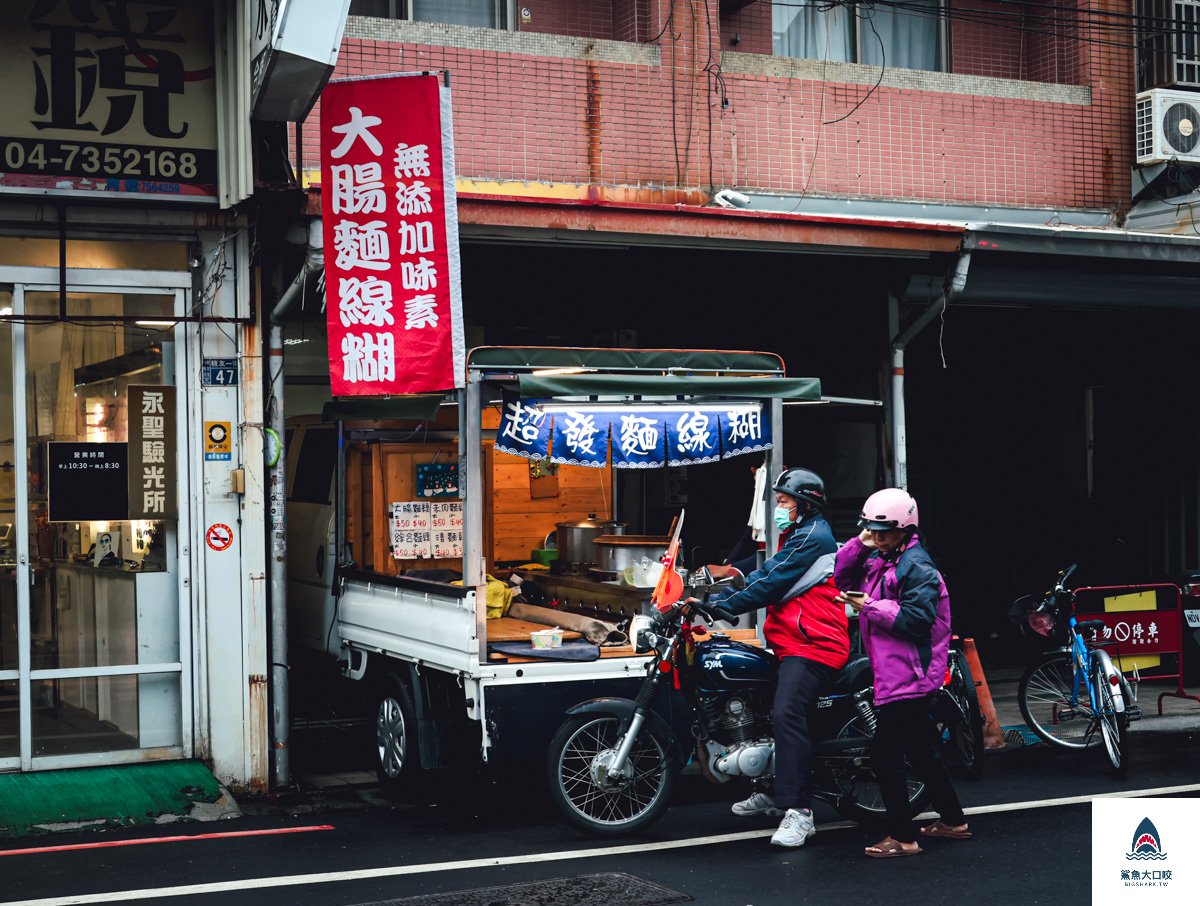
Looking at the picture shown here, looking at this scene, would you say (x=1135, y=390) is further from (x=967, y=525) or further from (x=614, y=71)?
Answer: (x=614, y=71)

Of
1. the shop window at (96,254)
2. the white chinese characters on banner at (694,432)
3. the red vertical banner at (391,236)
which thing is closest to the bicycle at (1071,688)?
the white chinese characters on banner at (694,432)

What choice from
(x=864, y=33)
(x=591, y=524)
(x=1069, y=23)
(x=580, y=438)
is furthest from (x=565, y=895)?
(x=1069, y=23)

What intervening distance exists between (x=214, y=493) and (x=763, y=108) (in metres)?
6.47

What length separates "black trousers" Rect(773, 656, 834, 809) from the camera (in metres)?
7.31

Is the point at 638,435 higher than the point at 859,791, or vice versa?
the point at 638,435

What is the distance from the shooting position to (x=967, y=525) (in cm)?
1427

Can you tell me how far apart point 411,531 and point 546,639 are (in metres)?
2.33

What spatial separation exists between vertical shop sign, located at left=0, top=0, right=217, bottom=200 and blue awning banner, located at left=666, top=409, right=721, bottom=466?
374 cm

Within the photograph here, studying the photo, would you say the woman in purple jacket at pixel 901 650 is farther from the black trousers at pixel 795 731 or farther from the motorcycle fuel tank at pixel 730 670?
the motorcycle fuel tank at pixel 730 670

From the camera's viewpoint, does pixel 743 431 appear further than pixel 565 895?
Yes

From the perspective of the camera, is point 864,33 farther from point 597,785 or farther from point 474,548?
point 597,785

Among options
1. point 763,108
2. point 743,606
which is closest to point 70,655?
point 743,606

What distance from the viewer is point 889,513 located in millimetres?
7117

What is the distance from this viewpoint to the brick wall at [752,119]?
1132 cm
